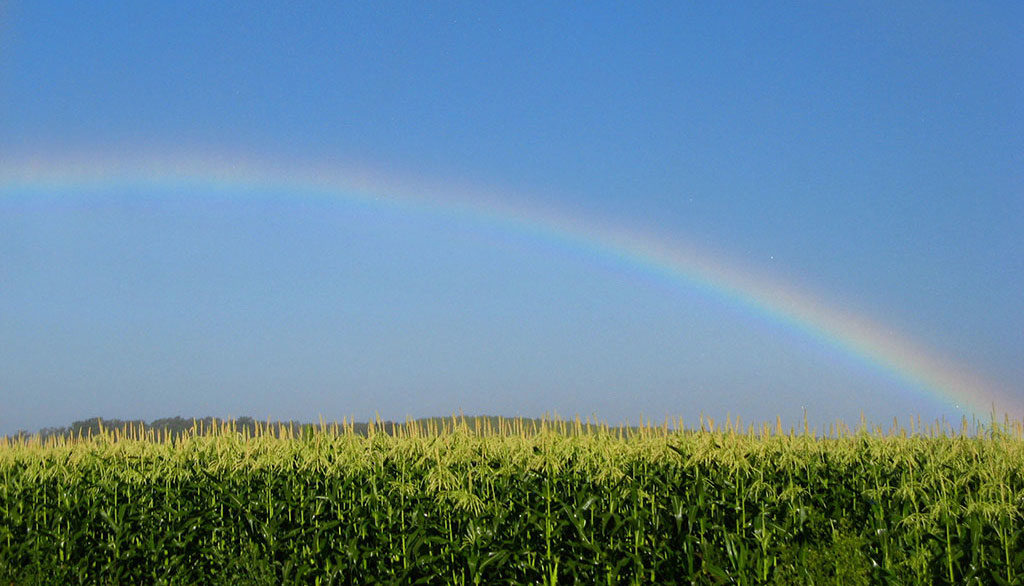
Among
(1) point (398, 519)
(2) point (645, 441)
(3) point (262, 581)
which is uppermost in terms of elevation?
(2) point (645, 441)

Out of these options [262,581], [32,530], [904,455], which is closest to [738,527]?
[904,455]

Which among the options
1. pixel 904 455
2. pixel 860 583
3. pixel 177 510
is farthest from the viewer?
pixel 177 510

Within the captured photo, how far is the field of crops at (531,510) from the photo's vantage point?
27.6 feet

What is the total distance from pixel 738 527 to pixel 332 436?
24.1 feet

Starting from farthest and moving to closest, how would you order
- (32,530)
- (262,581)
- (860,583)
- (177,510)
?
1. (32,530)
2. (177,510)
3. (262,581)
4. (860,583)

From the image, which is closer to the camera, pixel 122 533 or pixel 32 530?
pixel 122 533

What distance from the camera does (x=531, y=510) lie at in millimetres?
9672

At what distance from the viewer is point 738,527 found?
9305 mm

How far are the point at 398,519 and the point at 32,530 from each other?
6899 mm

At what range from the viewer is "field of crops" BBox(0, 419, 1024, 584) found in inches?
331

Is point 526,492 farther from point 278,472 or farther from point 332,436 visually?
point 332,436

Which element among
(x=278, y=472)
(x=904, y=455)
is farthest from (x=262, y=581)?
(x=904, y=455)

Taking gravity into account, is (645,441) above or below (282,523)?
above

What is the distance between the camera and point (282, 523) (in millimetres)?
11516
